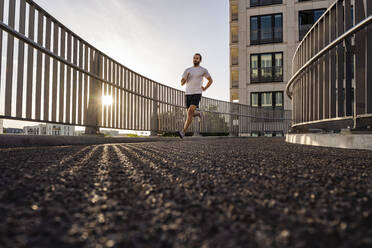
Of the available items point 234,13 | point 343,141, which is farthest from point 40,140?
point 234,13

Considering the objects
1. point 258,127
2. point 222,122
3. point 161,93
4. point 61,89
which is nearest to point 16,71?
point 61,89

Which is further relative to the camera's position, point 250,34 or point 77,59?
point 250,34

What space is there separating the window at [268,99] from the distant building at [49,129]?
1673 centimetres

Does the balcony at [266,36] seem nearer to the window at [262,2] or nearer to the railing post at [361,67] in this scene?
the window at [262,2]

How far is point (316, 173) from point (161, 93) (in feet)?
25.9

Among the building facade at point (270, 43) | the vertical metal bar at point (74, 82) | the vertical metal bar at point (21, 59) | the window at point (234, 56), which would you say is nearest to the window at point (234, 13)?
the window at point (234, 56)

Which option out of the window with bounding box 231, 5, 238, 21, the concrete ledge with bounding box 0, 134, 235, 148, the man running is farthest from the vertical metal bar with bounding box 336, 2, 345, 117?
the window with bounding box 231, 5, 238, 21

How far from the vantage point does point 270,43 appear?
1977 cm

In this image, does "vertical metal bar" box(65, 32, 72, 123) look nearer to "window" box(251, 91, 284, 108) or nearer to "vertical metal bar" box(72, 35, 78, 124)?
"vertical metal bar" box(72, 35, 78, 124)

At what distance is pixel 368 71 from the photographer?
Result: 9.77 feet

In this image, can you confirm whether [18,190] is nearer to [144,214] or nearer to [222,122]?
[144,214]

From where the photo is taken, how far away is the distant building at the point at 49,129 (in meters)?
3.68

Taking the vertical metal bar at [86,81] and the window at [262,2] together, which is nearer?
the vertical metal bar at [86,81]

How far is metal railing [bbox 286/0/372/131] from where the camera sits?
3.04 m
